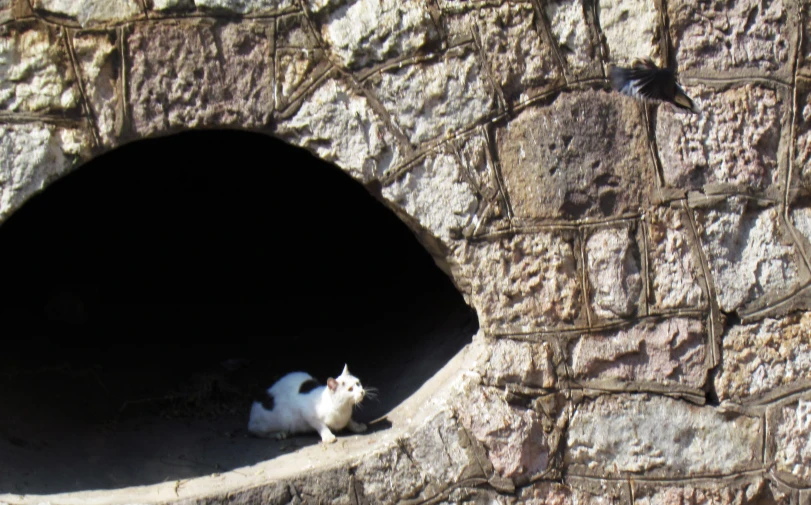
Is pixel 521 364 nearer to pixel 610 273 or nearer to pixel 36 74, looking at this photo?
pixel 610 273

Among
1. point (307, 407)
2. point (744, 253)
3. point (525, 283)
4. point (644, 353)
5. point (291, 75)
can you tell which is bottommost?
point (307, 407)

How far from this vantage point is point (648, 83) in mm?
3564

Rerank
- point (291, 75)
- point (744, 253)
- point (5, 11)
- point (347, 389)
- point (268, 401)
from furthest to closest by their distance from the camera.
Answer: point (268, 401)
point (347, 389)
point (744, 253)
point (291, 75)
point (5, 11)

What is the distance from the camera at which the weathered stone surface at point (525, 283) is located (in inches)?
140

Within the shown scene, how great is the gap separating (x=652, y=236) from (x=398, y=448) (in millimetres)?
1438

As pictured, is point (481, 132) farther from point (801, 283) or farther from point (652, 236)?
point (801, 283)

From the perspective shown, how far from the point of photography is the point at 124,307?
249 inches

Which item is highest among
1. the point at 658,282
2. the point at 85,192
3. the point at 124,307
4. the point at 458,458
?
the point at 85,192

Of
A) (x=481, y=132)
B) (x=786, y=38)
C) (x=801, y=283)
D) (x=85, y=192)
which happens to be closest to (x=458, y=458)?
(x=481, y=132)

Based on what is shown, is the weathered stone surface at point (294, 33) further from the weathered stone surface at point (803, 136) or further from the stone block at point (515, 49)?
the weathered stone surface at point (803, 136)

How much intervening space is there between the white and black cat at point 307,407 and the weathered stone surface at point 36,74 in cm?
169

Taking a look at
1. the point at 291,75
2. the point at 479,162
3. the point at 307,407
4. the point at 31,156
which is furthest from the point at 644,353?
the point at 31,156

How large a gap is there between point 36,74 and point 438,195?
1640 mm

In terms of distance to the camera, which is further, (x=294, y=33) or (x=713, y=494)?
(x=713, y=494)
